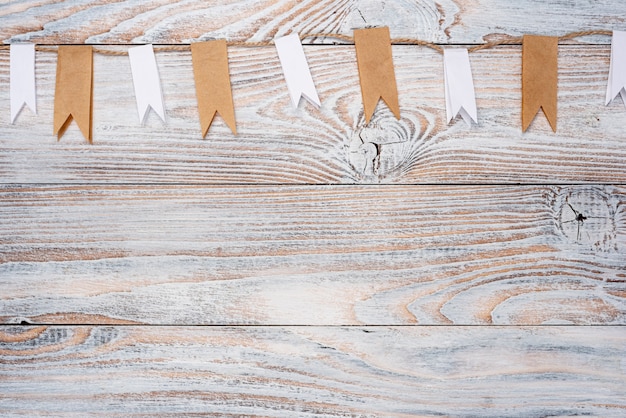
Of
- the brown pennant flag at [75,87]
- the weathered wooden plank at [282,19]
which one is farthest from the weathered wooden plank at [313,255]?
the weathered wooden plank at [282,19]

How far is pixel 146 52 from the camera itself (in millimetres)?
867

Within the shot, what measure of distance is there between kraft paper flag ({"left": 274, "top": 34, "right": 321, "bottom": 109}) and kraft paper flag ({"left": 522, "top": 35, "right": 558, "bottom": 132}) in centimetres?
32

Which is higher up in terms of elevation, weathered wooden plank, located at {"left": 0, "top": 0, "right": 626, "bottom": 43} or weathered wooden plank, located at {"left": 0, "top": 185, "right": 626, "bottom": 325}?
weathered wooden plank, located at {"left": 0, "top": 0, "right": 626, "bottom": 43}

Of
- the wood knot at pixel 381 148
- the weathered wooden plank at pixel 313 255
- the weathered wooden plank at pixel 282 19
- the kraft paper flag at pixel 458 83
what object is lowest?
the weathered wooden plank at pixel 313 255

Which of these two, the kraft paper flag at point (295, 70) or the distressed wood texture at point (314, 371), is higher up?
the kraft paper flag at point (295, 70)

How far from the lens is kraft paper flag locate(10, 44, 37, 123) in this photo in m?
0.86

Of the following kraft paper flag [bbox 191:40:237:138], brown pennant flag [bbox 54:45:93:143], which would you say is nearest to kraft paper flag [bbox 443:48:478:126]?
kraft paper flag [bbox 191:40:237:138]

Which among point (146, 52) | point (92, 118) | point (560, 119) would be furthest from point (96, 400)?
point (560, 119)

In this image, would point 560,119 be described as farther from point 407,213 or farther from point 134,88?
point 134,88

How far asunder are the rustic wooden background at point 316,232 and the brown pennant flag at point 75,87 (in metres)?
0.02

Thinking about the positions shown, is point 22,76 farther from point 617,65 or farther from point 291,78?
Result: point 617,65

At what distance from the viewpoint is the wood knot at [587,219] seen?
2.93ft

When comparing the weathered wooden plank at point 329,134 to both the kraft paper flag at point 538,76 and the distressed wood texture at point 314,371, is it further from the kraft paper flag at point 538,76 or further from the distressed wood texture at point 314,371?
the distressed wood texture at point 314,371

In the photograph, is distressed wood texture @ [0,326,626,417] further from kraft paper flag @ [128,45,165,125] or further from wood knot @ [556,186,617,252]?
kraft paper flag @ [128,45,165,125]
